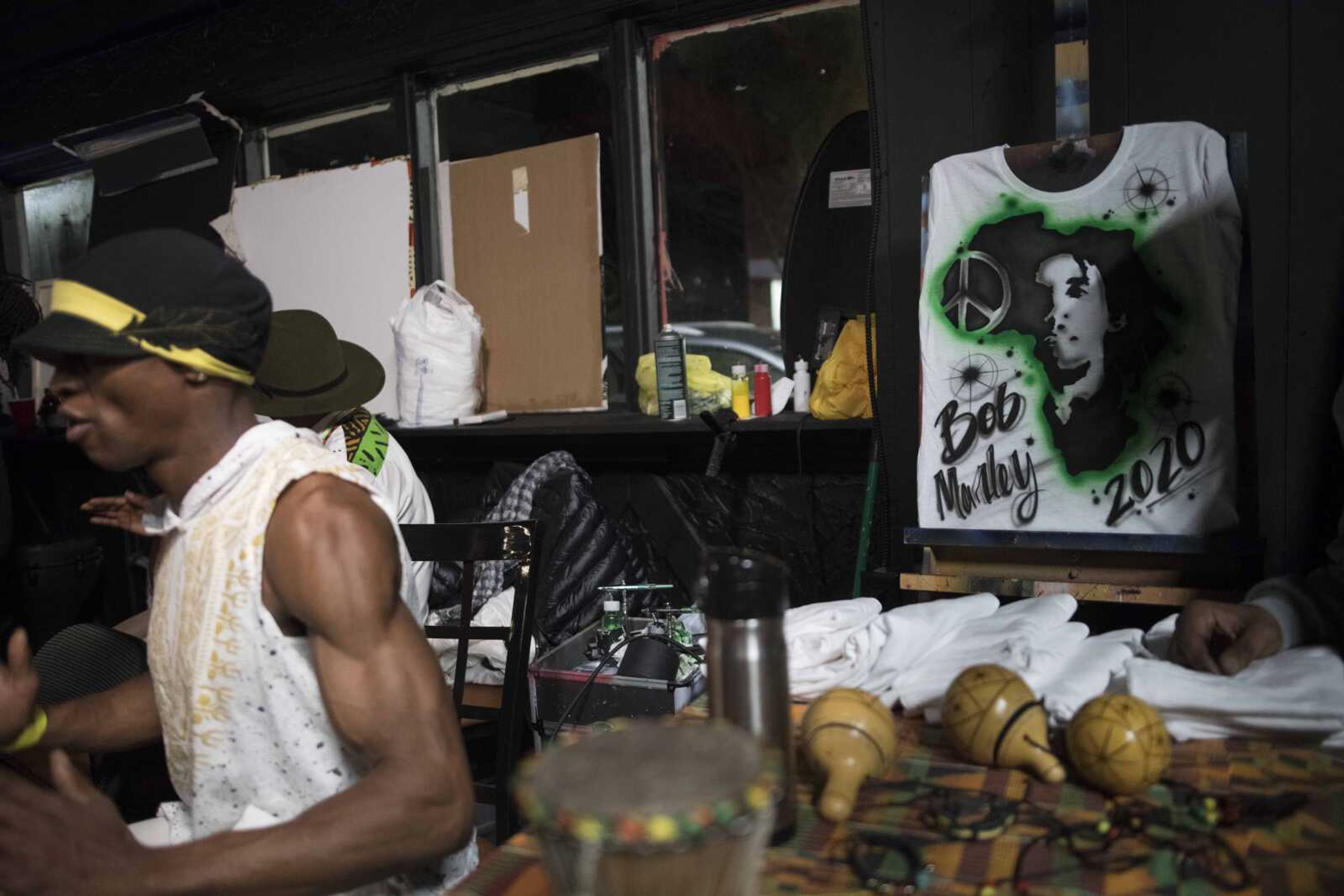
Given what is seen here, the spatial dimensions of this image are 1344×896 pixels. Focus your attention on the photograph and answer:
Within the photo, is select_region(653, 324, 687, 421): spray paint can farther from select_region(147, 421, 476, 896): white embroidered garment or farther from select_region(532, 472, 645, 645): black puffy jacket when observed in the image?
select_region(147, 421, 476, 896): white embroidered garment

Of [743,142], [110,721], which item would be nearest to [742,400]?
[743,142]

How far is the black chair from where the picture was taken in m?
1.96

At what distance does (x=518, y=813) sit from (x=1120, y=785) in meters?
1.50

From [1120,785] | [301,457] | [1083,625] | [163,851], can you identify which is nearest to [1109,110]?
[1083,625]

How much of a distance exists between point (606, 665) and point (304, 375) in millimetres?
1156

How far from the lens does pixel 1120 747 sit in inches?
42.5

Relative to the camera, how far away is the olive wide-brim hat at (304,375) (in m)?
2.59

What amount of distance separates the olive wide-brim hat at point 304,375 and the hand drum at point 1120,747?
2.13 meters

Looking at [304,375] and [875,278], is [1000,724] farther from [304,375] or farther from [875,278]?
[304,375]

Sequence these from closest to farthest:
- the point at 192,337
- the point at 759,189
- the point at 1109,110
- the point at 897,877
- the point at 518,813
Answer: the point at 897,877, the point at 192,337, the point at 518,813, the point at 1109,110, the point at 759,189

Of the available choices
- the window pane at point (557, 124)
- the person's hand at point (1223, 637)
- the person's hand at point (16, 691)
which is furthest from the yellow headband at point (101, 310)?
the window pane at point (557, 124)

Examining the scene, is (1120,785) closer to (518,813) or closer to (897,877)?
(897,877)

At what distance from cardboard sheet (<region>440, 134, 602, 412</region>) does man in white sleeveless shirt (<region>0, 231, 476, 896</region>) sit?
2459 mm

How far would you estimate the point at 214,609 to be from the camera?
1.35 metres
